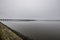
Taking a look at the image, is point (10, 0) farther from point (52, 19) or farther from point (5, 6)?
point (52, 19)

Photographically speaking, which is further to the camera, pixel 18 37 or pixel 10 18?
pixel 10 18

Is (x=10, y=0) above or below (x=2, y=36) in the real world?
above

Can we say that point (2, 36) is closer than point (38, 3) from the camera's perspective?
Yes

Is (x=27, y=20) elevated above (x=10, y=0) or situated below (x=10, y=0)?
below

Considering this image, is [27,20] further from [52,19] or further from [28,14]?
[52,19]

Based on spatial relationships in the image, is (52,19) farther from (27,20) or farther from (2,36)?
(2,36)

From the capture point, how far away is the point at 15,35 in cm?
107

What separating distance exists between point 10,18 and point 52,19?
941mm

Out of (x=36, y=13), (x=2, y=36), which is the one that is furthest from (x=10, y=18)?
(x=2, y=36)

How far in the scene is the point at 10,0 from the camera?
3055 millimetres

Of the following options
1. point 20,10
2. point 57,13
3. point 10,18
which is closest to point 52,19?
point 57,13

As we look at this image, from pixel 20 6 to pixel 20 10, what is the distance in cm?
10

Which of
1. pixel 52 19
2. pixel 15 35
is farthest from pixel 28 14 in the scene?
pixel 15 35

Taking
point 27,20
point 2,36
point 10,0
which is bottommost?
point 27,20
